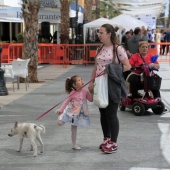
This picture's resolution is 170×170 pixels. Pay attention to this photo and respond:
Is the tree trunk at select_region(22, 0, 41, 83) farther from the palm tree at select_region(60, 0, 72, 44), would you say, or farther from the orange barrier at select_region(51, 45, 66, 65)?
the palm tree at select_region(60, 0, 72, 44)

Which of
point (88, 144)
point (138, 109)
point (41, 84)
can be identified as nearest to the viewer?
point (88, 144)

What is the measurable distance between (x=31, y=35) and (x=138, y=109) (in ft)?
23.4

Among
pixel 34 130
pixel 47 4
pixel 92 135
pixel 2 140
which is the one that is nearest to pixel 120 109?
pixel 92 135

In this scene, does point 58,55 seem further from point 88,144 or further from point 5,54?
point 88,144

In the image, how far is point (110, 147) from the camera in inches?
268

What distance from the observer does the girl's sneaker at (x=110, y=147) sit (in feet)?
22.3

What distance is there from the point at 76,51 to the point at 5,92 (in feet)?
37.9

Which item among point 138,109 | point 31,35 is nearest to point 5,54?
point 31,35

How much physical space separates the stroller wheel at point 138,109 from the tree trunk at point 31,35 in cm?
677

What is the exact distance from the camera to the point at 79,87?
6848 millimetres

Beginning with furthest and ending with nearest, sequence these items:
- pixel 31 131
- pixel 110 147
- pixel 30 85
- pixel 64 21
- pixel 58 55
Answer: pixel 64 21, pixel 58 55, pixel 30 85, pixel 110 147, pixel 31 131

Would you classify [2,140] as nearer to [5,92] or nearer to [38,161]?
[38,161]

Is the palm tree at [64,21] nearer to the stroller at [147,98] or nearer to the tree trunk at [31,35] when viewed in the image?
the tree trunk at [31,35]

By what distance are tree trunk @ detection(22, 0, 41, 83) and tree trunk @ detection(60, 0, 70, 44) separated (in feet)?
35.3
